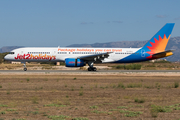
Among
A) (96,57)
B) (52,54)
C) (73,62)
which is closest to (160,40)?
(96,57)

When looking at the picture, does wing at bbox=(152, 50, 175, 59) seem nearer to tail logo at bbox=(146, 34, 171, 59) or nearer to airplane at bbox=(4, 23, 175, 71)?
airplane at bbox=(4, 23, 175, 71)

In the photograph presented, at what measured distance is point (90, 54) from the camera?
41219 mm

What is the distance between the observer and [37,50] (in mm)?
40062

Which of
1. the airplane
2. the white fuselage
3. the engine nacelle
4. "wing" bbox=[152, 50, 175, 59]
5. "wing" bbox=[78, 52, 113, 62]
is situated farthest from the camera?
"wing" bbox=[152, 50, 175, 59]

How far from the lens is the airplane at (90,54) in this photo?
129 ft

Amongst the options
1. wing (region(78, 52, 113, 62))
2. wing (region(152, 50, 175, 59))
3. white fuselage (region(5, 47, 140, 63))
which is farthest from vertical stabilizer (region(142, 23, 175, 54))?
wing (region(78, 52, 113, 62))

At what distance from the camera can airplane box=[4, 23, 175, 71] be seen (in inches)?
1543

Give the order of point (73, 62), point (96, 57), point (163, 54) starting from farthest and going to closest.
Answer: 1. point (163, 54)
2. point (96, 57)
3. point (73, 62)

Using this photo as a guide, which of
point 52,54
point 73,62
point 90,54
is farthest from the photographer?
Result: point 90,54

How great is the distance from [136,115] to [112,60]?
3068 cm

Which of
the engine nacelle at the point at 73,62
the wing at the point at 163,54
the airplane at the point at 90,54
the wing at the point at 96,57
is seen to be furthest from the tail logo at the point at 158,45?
the engine nacelle at the point at 73,62

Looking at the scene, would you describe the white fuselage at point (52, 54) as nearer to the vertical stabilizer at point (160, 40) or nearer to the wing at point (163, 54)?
the vertical stabilizer at point (160, 40)

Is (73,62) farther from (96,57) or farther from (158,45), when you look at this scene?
(158,45)

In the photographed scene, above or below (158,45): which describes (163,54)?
below
